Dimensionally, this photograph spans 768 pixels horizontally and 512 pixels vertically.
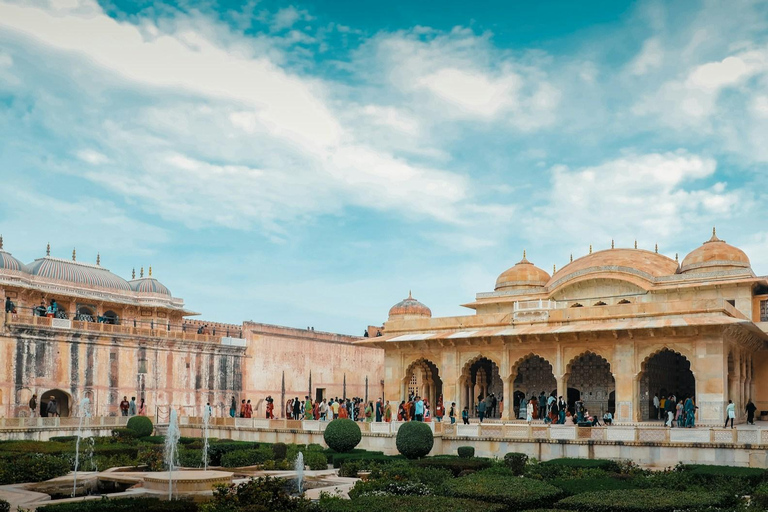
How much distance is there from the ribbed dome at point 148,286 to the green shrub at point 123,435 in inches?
546

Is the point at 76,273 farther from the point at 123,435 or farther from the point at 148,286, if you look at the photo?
the point at 123,435

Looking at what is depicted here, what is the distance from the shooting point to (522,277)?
116ft

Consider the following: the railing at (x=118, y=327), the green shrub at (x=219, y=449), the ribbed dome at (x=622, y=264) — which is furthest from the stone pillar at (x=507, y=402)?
the railing at (x=118, y=327)

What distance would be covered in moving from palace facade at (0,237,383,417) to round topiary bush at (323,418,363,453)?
1117cm

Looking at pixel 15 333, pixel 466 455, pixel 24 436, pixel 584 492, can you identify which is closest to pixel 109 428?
pixel 24 436

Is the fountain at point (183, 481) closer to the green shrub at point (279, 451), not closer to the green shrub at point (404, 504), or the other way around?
the green shrub at point (404, 504)

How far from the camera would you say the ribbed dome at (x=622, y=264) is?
31.5 meters

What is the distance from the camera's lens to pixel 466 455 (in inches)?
824

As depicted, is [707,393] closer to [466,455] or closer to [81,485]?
[466,455]

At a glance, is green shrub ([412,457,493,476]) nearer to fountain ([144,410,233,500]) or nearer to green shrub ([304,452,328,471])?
green shrub ([304,452,328,471])

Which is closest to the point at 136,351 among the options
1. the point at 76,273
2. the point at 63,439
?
the point at 76,273

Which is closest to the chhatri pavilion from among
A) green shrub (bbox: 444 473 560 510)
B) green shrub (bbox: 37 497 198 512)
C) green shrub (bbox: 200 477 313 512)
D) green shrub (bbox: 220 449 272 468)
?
green shrub (bbox: 220 449 272 468)

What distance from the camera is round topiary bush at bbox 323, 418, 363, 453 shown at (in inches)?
848

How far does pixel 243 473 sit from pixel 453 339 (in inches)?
480
